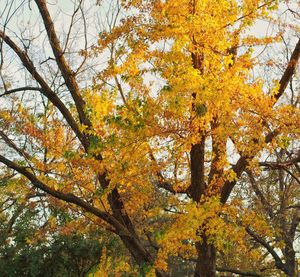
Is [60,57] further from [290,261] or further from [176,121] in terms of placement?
[290,261]

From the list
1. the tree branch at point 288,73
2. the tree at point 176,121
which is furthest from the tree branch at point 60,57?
the tree branch at point 288,73

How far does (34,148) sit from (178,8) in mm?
6702

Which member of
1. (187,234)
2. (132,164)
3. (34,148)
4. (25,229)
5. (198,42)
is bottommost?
(187,234)

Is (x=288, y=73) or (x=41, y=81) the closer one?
(x=288, y=73)

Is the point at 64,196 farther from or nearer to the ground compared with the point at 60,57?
nearer to the ground

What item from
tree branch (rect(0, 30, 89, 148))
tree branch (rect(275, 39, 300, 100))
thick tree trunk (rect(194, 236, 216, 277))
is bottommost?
thick tree trunk (rect(194, 236, 216, 277))

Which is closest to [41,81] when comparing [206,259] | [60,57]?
[60,57]

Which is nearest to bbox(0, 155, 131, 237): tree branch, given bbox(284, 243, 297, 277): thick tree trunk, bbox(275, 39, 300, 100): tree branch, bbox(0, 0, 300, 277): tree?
bbox(0, 0, 300, 277): tree

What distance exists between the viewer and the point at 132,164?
22.0 ft

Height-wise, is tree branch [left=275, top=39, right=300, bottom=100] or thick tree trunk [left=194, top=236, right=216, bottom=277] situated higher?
tree branch [left=275, top=39, right=300, bottom=100]

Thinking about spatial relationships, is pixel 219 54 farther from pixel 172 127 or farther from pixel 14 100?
pixel 14 100

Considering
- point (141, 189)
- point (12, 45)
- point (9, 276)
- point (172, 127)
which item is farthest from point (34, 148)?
point (172, 127)

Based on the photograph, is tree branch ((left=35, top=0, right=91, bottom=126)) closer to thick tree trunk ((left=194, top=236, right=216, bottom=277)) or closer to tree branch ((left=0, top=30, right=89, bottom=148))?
tree branch ((left=0, top=30, right=89, bottom=148))

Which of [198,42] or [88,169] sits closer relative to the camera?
[198,42]
